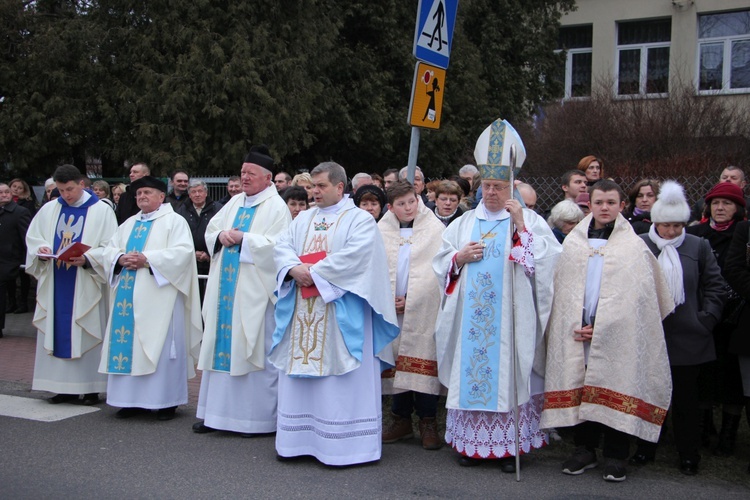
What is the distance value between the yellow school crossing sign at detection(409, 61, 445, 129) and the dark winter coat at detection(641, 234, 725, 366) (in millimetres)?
2129

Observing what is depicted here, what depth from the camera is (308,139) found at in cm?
1445

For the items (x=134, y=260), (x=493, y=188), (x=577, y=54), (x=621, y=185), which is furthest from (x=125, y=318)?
(x=577, y=54)

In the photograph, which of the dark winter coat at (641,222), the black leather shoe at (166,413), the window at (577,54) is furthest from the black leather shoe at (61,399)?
the window at (577,54)

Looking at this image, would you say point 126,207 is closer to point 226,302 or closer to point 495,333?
point 226,302

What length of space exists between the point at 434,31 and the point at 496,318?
8.63 ft

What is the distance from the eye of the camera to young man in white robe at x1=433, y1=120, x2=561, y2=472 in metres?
5.78

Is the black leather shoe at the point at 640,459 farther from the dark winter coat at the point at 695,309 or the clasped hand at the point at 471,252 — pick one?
the clasped hand at the point at 471,252

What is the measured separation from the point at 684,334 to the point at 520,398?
1.20m

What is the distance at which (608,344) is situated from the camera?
18.3ft

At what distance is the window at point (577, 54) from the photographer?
23.3m

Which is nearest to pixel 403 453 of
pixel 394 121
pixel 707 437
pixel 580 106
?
pixel 707 437

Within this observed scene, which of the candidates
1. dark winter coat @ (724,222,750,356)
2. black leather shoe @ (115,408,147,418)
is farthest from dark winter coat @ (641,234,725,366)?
black leather shoe @ (115,408,147,418)

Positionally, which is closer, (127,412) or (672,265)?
(672,265)

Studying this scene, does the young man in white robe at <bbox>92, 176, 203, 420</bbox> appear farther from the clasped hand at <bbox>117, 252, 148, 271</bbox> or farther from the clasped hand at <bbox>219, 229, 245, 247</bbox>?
the clasped hand at <bbox>219, 229, 245, 247</bbox>
